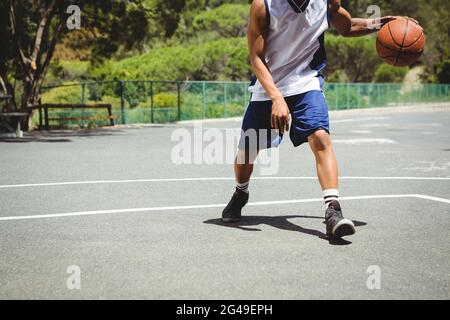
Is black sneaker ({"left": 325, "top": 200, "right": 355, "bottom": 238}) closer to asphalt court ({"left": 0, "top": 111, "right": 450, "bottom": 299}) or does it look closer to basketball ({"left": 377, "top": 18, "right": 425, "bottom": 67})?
asphalt court ({"left": 0, "top": 111, "right": 450, "bottom": 299})

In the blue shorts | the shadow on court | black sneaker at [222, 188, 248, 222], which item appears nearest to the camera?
the blue shorts

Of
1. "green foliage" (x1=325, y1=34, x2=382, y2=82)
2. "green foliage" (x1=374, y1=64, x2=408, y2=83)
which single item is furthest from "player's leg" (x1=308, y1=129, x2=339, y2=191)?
A: "green foliage" (x1=374, y1=64, x2=408, y2=83)

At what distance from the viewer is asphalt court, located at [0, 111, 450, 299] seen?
4094 millimetres

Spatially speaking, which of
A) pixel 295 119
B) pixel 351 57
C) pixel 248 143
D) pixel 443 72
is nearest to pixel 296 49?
pixel 295 119

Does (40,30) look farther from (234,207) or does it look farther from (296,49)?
(296,49)

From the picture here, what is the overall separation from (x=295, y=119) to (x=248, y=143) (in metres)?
0.50

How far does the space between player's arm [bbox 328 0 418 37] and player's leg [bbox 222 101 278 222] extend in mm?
873

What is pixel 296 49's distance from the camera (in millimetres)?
5680

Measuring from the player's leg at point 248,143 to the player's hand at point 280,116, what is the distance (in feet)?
1.32

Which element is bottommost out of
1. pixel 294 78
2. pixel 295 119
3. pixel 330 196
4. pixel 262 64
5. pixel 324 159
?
pixel 330 196

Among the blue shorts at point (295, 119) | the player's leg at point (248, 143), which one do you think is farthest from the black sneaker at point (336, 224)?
the player's leg at point (248, 143)

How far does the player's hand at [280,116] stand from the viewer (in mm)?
5328

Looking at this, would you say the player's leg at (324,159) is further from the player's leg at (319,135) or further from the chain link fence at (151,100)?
the chain link fence at (151,100)
